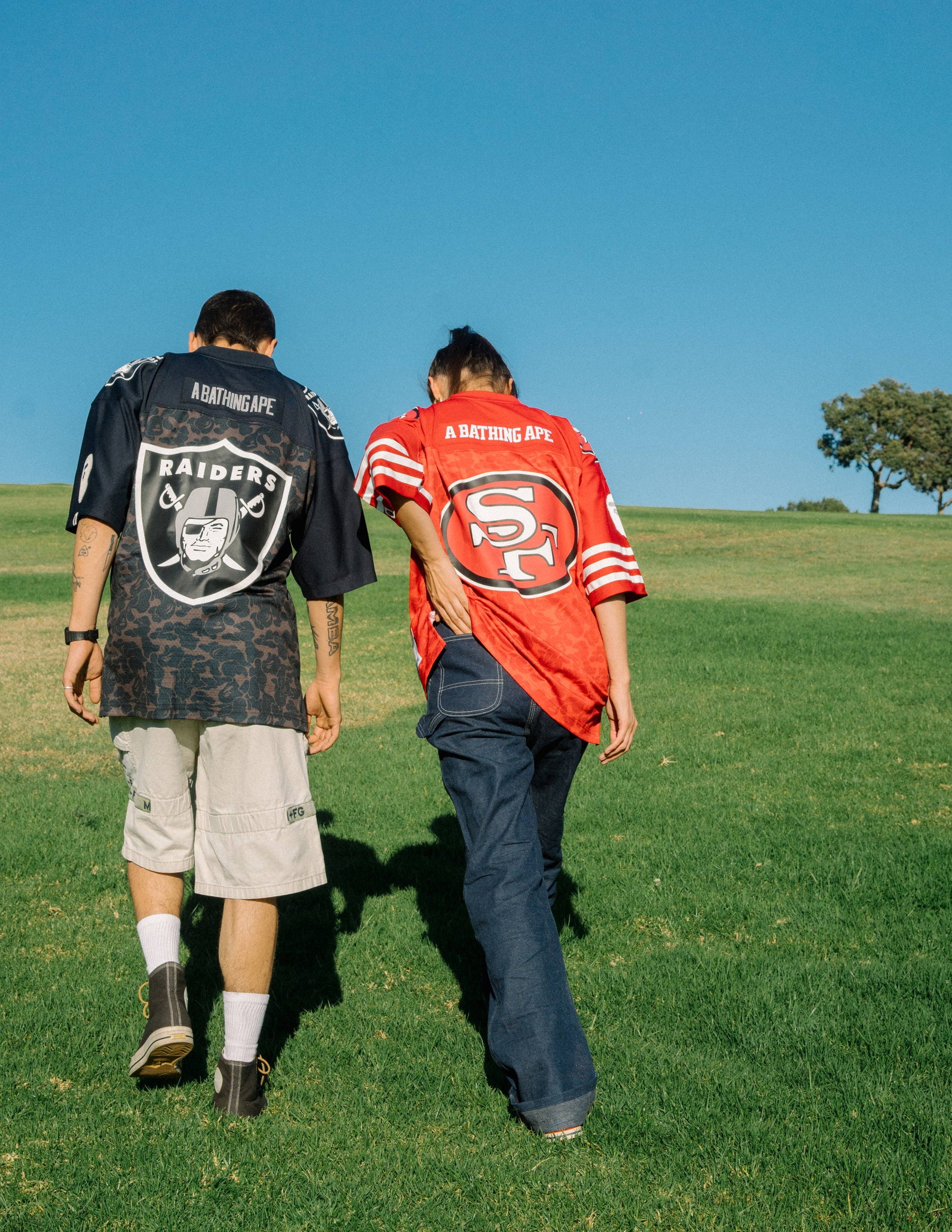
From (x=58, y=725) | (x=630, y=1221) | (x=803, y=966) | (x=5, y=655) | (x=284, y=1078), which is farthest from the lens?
(x=5, y=655)

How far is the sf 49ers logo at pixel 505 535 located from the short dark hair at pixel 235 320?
90 cm

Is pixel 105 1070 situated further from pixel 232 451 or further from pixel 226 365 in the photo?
pixel 226 365

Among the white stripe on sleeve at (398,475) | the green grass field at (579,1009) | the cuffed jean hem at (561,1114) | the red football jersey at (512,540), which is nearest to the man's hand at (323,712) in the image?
the red football jersey at (512,540)

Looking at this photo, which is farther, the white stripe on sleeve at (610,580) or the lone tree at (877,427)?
the lone tree at (877,427)

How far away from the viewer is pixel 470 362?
11.5 feet

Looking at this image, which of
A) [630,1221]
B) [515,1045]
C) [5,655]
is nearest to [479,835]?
[515,1045]

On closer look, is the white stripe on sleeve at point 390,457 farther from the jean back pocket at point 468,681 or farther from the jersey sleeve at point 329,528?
the jean back pocket at point 468,681

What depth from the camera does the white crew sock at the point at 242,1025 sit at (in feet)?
10.1

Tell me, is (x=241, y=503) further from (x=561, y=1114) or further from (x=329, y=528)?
(x=561, y=1114)

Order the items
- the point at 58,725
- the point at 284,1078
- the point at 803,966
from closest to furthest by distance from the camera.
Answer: the point at 284,1078 < the point at 803,966 < the point at 58,725

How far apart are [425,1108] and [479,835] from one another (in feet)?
2.83

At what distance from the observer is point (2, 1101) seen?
3.10m

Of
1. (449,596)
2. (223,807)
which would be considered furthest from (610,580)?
(223,807)

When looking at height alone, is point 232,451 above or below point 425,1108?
above
